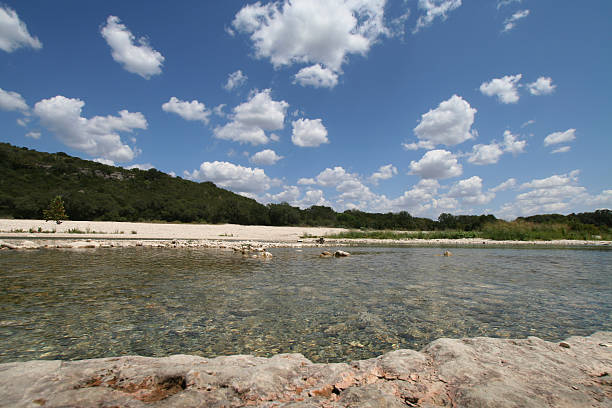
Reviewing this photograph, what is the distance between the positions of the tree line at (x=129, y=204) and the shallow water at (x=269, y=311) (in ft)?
157

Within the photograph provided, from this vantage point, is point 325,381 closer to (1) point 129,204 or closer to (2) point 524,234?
(2) point 524,234

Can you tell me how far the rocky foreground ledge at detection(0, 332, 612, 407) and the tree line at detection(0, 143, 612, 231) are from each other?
53.2m

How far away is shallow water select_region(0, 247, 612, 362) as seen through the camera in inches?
175

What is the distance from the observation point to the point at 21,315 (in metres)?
5.43

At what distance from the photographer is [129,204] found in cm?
6044

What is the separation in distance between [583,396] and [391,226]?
72181mm

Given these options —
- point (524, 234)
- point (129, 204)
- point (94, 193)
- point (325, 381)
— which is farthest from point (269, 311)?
point (94, 193)

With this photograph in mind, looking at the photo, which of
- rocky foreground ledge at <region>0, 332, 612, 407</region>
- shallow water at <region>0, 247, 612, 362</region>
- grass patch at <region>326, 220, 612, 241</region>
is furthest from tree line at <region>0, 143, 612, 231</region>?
rocky foreground ledge at <region>0, 332, 612, 407</region>

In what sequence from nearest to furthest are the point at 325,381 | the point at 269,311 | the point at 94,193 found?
the point at 325,381, the point at 269,311, the point at 94,193

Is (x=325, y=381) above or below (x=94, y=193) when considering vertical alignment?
below

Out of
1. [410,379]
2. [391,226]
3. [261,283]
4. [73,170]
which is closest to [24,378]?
[410,379]

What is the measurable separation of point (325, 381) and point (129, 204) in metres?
68.9

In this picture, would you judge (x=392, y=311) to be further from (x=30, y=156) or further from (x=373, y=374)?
(x=30, y=156)

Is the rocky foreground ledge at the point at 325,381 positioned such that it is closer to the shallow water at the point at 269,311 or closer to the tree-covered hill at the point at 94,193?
the shallow water at the point at 269,311
